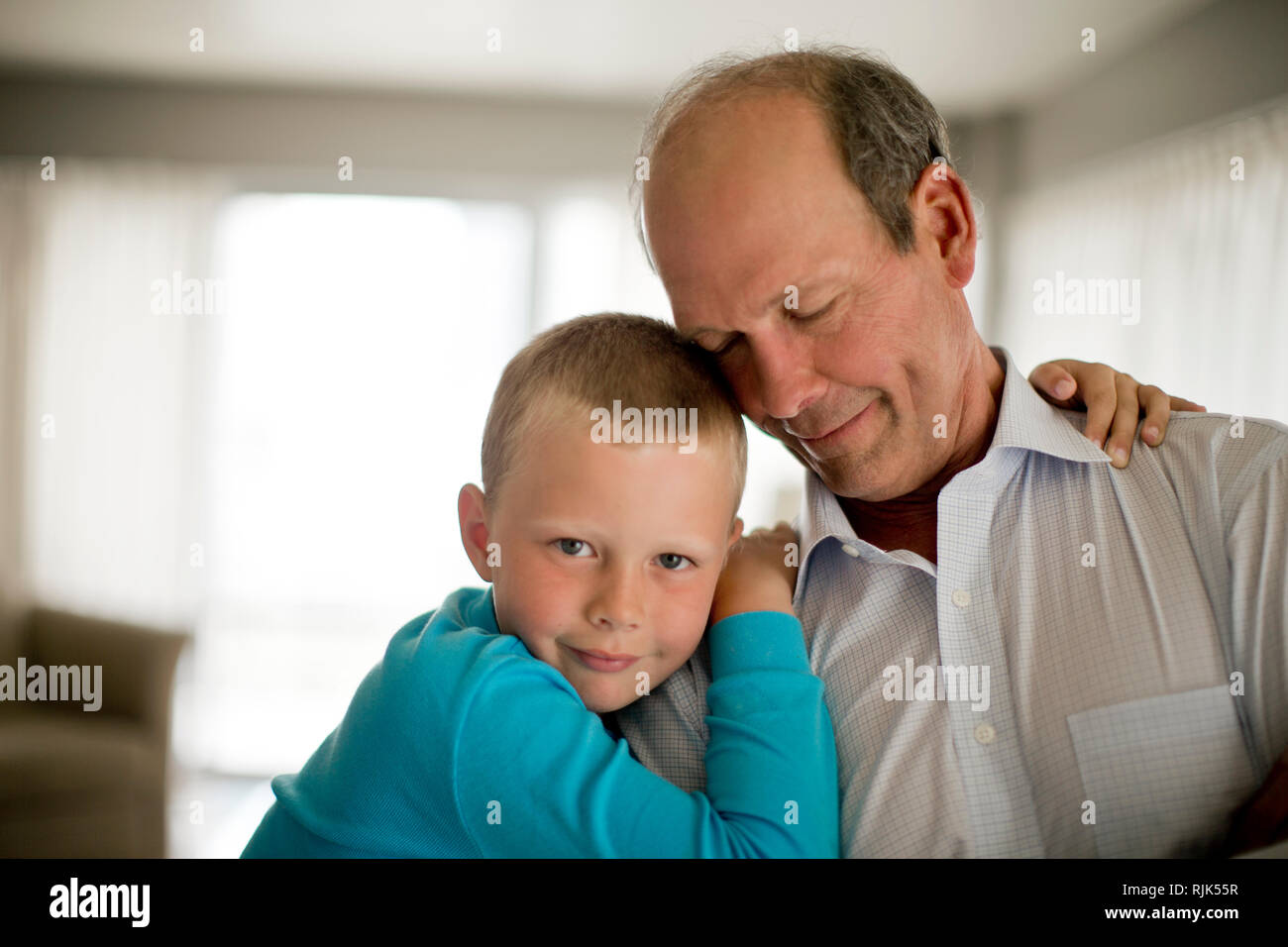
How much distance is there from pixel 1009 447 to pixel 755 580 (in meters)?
0.36

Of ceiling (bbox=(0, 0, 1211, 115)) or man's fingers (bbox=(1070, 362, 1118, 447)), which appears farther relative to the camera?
ceiling (bbox=(0, 0, 1211, 115))

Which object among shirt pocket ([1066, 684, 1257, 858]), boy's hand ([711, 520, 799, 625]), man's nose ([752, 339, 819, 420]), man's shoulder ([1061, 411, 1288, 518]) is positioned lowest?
shirt pocket ([1066, 684, 1257, 858])

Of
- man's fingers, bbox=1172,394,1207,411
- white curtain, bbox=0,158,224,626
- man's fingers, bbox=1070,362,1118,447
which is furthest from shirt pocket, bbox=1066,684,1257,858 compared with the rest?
white curtain, bbox=0,158,224,626

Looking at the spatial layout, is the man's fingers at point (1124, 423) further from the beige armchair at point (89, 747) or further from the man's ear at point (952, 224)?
the beige armchair at point (89, 747)

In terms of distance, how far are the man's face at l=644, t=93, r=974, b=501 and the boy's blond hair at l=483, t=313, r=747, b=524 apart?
0.22 ft

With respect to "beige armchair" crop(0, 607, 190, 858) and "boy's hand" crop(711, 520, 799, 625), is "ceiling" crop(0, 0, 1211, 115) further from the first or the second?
"beige armchair" crop(0, 607, 190, 858)

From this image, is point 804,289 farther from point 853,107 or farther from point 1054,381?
point 1054,381

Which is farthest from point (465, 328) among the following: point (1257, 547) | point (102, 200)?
point (1257, 547)

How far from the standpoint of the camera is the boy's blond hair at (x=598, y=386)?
0.94 meters

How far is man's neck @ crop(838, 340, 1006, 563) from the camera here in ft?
4.01

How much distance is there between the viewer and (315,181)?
14.1ft

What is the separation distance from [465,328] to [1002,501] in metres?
3.99

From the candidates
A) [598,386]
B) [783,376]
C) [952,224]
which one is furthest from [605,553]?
[952,224]

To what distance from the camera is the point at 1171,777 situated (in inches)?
35.5
